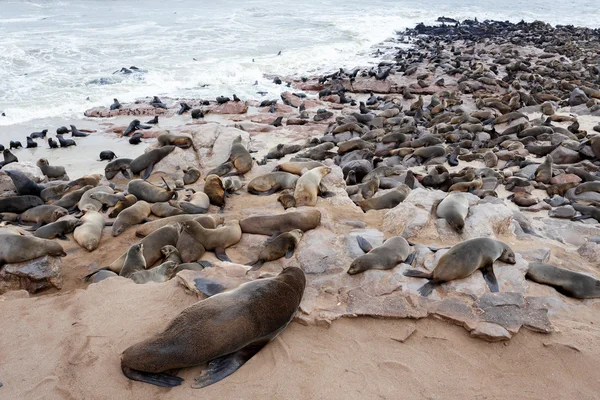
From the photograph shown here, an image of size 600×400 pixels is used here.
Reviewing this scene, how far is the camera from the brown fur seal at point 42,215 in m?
6.56

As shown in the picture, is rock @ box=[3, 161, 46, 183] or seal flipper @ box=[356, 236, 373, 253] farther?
rock @ box=[3, 161, 46, 183]

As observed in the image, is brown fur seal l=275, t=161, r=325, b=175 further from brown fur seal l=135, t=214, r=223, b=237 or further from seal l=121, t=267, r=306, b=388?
seal l=121, t=267, r=306, b=388

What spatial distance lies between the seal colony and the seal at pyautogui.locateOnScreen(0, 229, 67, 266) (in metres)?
0.02

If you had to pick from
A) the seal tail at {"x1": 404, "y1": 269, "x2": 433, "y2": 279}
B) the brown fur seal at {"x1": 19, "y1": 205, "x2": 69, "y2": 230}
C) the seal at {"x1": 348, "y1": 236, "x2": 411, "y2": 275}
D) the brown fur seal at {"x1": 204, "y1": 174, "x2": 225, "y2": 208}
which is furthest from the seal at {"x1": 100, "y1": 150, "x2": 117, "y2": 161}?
the seal tail at {"x1": 404, "y1": 269, "x2": 433, "y2": 279}

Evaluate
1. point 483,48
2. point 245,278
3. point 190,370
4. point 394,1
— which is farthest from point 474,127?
point 394,1

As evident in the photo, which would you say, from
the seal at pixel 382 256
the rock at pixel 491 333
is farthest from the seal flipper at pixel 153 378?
the rock at pixel 491 333

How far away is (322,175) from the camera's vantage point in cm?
715

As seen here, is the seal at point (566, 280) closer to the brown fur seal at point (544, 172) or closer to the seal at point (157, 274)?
the seal at point (157, 274)

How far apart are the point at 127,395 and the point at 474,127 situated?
10240mm

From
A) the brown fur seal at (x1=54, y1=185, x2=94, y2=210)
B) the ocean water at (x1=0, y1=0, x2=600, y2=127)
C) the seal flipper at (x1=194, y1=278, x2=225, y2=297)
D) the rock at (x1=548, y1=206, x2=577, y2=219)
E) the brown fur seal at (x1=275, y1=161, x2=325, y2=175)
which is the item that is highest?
the ocean water at (x1=0, y1=0, x2=600, y2=127)

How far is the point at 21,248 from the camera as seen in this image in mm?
4984

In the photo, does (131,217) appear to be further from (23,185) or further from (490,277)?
(490,277)

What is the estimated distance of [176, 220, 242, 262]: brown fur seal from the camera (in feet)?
17.4

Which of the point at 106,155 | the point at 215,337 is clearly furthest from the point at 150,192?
the point at 215,337
